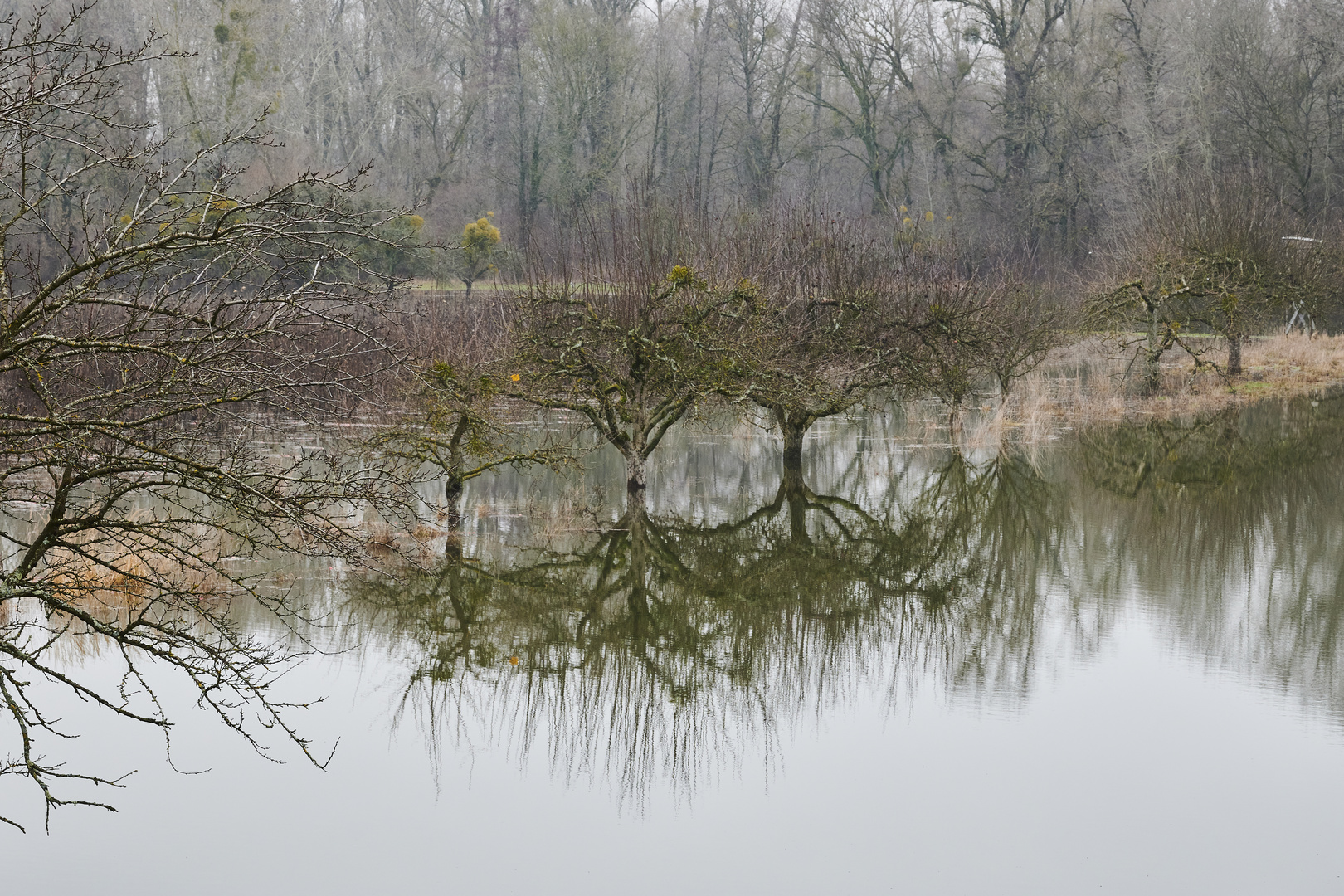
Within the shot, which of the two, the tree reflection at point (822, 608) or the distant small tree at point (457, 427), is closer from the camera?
the tree reflection at point (822, 608)

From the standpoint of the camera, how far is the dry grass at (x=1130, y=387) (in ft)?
76.8

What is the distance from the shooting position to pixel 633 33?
43.0 m

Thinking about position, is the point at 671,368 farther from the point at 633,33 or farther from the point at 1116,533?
the point at 633,33

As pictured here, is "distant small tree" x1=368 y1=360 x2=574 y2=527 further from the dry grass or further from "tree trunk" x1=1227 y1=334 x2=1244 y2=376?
"tree trunk" x1=1227 y1=334 x2=1244 y2=376

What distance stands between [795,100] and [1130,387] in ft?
76.3

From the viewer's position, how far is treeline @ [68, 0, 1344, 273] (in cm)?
3662

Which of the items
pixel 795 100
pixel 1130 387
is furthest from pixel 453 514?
pixel 795 100

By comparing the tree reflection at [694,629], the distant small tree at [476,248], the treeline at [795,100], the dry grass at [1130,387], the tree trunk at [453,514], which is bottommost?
the tree reflection at [694,629]

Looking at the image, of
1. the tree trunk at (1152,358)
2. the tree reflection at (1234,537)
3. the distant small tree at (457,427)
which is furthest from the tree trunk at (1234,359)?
the distant small tree at (457,427)

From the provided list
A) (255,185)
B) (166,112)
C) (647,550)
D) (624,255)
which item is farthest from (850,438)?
(166,112)

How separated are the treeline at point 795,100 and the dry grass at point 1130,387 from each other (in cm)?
447

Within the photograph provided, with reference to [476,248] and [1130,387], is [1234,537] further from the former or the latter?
[476,248]

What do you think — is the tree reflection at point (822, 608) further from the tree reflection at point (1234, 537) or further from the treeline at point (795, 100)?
the treeline at point (795, 100)

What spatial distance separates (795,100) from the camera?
4750 centimetres
